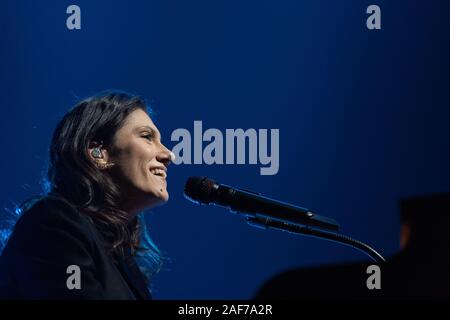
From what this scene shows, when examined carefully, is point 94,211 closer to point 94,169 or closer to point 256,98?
point 94,169

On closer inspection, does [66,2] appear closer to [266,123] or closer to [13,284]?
[266,123]

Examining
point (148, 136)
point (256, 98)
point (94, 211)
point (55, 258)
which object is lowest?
point (55, 258)

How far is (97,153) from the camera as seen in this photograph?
108 inches

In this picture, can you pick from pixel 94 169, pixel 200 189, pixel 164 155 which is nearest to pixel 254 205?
pixel 200 189

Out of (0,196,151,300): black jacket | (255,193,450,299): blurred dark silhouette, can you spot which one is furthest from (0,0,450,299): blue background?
(255,193,450,299): blurred dark silhouette

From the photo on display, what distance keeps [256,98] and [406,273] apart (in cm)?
141

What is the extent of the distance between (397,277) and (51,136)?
1606 mm

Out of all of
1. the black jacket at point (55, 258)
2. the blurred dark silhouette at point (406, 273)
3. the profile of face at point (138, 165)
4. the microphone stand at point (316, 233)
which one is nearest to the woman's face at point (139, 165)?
the profile of face at point (138, 165)

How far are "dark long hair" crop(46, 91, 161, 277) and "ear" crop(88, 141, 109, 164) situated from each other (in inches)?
0.7

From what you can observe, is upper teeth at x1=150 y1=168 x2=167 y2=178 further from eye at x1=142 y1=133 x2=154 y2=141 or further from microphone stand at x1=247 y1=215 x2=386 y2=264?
microphone stand at x1=247 y1=215 x2=386 y2=264

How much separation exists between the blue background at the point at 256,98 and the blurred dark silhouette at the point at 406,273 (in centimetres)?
112

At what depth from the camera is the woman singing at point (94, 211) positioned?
2.36 m

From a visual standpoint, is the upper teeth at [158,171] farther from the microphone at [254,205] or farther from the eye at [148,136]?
the microphone at [254,205]
